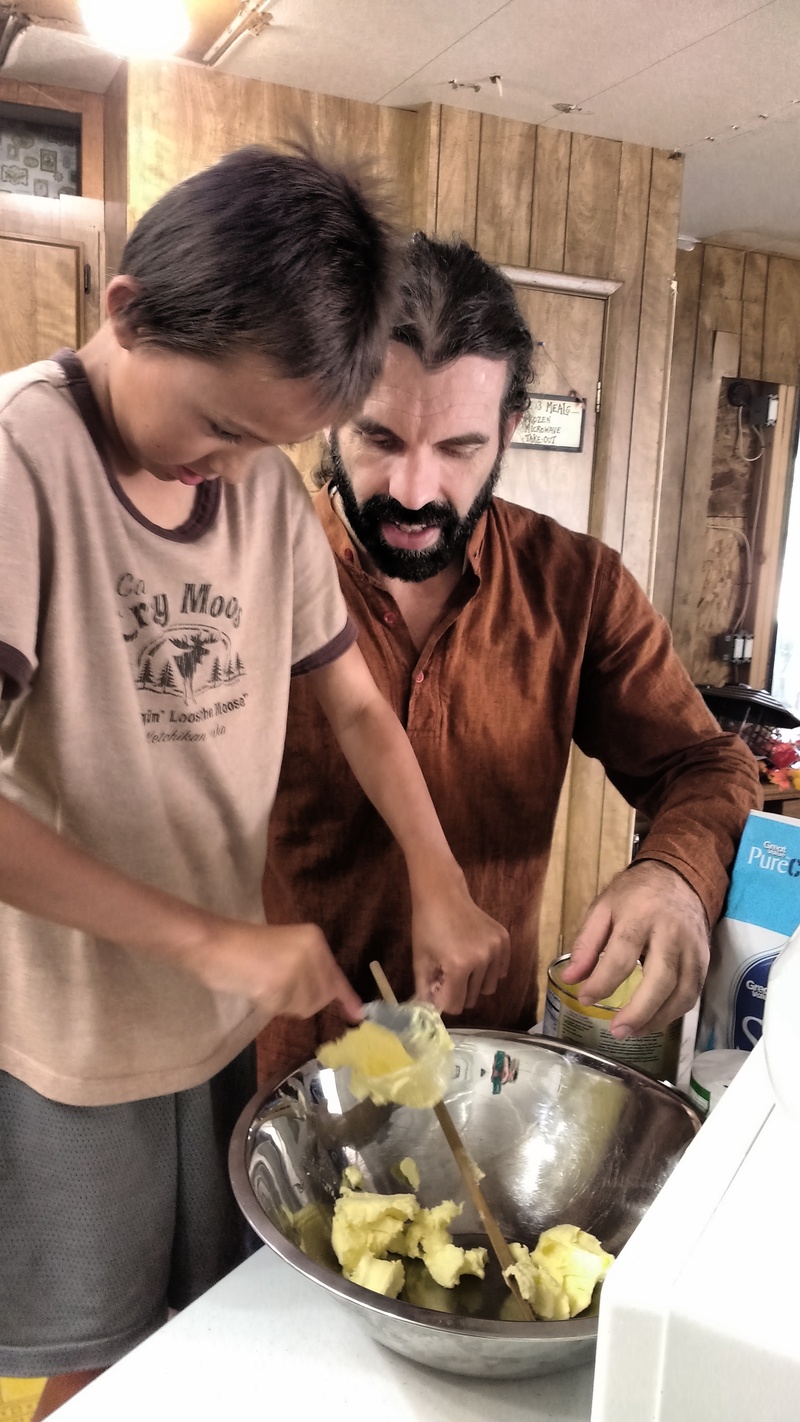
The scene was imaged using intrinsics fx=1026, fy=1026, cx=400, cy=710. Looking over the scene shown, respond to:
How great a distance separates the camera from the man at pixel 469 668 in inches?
44.9

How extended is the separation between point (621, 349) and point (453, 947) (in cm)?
217

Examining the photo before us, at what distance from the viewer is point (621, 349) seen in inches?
106

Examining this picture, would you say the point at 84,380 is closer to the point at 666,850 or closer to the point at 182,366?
the point at 182,366

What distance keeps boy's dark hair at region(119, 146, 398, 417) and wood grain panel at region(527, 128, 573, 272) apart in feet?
6.49

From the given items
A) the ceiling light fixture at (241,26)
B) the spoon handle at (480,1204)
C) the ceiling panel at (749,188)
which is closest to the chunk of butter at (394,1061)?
the spoon handle at (480,1204)

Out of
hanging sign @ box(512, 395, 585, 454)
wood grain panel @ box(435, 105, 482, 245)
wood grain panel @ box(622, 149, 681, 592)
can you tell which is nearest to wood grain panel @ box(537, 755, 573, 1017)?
wood grain panel @ box(622, 149, 681, 592)

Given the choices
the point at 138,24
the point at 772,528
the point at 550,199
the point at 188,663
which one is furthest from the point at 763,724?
the point at 188,663

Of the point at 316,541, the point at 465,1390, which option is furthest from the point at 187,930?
the point at 316,541

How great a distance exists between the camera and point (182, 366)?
0.77 metres

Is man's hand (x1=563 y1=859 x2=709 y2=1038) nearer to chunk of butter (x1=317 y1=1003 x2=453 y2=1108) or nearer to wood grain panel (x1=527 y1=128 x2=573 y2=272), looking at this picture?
chunk of butter (x1=317 y1=1003 x2=453 y2=1108)

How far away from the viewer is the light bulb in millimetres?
1978

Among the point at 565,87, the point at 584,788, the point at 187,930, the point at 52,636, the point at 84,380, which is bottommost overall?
the point at 584,788

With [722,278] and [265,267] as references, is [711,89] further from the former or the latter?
[265,267]

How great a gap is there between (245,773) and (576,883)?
80.0 inches
